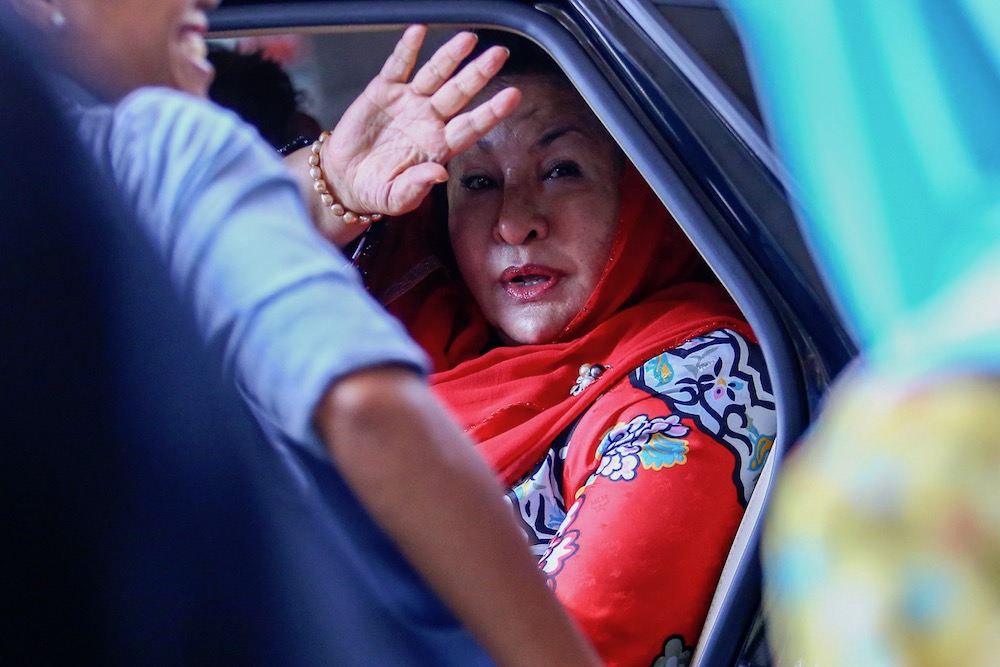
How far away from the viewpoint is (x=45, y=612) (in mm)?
595

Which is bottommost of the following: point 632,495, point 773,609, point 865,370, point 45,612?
point 773,609

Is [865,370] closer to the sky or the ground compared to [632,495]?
closer to the sky

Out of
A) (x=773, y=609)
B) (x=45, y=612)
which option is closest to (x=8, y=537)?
(x=45, y=612)

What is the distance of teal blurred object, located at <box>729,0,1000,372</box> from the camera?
0.46 meters

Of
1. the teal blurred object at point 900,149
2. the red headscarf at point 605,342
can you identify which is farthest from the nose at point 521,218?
the teal blurred object at point 900,149

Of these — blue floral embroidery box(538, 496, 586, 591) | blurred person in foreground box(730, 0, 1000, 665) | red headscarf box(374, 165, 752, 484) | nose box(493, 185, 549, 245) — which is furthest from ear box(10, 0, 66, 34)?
nose box(493, 185, 549, 245)

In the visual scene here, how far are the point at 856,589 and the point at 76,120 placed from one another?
18.1 inches

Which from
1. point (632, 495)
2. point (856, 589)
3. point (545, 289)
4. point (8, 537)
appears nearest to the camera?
point (856, 589)

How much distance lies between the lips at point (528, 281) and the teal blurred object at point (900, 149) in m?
1.19

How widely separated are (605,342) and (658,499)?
1.32 feet

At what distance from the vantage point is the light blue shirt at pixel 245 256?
565 millimetres

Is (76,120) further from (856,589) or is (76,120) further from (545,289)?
(545,289)

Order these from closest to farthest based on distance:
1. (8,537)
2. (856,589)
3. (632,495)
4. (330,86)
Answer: (856,589), (8,537), (632,495), (330,86)

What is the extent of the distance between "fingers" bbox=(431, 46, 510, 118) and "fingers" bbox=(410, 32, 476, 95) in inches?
0.4
